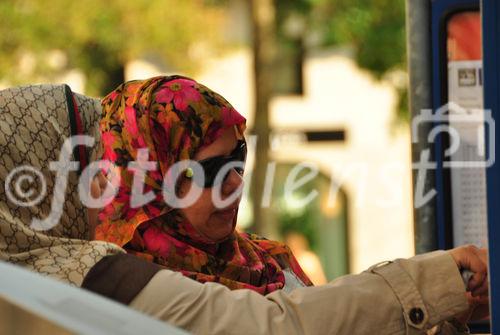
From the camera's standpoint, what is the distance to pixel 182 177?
3.31 metres

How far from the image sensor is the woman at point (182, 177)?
10.8ft

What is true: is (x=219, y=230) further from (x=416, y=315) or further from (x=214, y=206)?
(x=416, y=315)

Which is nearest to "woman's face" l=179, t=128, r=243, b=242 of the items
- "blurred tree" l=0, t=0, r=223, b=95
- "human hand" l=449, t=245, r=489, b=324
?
"human hand" l=449, t=245, r=489, b=324

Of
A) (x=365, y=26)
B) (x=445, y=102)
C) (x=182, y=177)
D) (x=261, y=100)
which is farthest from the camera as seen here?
(x=365, y=26)

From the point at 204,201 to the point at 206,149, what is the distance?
0.44 ft

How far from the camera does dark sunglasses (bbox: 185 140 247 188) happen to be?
330cm

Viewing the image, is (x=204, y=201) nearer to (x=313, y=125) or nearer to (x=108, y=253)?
(x=108, y=253)

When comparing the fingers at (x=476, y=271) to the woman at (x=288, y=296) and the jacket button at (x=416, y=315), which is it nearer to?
the woman at (x=288, y=296)

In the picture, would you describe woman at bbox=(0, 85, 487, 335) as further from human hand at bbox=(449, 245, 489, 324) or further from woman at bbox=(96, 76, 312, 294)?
woman at bbox=(96, 76, 312, 294)

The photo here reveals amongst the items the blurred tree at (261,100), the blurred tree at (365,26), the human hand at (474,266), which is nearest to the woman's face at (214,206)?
the human hand at (474,266)

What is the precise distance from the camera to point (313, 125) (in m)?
23.3

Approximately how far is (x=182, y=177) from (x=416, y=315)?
0.77 metres

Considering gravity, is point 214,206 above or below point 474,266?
above

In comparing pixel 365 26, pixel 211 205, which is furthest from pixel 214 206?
pixel 365 26
